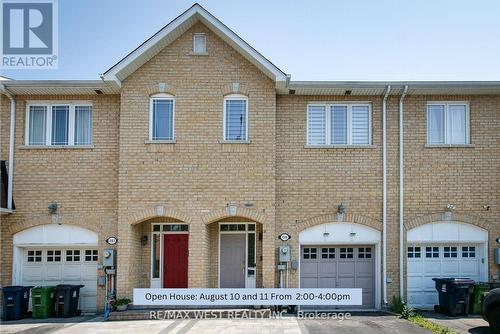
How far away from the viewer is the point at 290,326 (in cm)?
1212

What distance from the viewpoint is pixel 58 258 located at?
14914 mm

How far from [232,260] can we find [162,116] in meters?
4.74

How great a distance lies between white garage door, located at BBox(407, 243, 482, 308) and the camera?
14.7 m

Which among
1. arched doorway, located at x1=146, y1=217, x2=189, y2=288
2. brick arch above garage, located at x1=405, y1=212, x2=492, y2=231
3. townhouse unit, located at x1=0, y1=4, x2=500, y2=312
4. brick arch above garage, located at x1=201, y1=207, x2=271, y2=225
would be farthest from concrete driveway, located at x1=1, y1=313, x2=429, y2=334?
brick arch above garage, located at x1=405, y1=212, x2=492, y2=231

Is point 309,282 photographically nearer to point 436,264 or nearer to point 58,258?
point 436,264

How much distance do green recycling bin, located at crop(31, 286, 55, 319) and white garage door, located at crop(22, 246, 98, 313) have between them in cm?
115

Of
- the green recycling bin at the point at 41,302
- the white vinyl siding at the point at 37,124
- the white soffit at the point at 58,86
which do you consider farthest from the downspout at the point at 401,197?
the white vinyl siding at the point at 37,124

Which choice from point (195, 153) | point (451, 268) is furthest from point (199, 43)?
point (451, 268)

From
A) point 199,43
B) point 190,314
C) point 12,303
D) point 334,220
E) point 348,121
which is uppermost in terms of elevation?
point 199,43

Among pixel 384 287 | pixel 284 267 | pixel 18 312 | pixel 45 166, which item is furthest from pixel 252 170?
pixel 18 312

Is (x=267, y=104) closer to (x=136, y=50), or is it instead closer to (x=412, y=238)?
(x=136, y=50)

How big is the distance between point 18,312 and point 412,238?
11.3 m

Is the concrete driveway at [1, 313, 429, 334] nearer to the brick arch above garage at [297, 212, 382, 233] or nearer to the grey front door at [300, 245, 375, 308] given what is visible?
the grey front door at [300, 245, 375, 308]

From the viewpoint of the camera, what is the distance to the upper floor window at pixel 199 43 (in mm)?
14492
